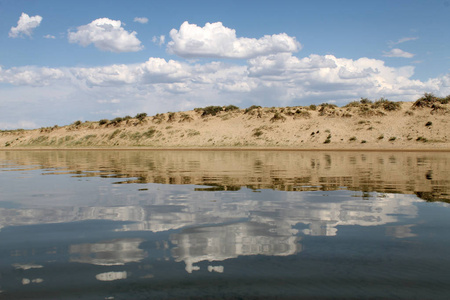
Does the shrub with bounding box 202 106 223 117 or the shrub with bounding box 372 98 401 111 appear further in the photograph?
the shrub with bounding box 202 106 223 117

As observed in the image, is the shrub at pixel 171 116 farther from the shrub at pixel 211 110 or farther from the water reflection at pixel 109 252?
the water reflection at pixel 109 252

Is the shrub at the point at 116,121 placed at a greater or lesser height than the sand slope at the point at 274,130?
greater

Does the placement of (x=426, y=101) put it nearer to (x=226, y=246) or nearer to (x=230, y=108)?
(x=230, y=108)

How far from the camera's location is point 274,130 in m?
64.6

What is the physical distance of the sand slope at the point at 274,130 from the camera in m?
55.1

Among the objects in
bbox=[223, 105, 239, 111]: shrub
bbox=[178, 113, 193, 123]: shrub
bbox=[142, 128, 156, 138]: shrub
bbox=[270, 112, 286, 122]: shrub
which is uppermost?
bbox=[223, 105, 239, 111]: shrub

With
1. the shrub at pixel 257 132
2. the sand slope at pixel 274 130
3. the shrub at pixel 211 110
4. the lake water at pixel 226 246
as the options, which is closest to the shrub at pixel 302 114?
the sand slope at pixel 274 130

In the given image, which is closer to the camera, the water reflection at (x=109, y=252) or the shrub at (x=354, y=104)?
the water reflection at (x=109, y=252)

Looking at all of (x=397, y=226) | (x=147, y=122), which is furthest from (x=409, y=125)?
(x=397, y=226)

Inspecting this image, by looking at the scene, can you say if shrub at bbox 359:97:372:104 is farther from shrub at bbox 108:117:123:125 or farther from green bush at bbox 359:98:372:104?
shrub at bbox 108:117:123:125

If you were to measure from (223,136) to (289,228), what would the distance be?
59.8 meters

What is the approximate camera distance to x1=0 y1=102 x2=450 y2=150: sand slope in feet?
181

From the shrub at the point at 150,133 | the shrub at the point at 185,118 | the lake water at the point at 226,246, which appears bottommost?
the lake water at the point at 226,246

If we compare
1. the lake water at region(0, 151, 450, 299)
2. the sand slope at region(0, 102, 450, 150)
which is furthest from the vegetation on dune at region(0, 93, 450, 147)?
the lake water at region(0, 151, 450, 299)
